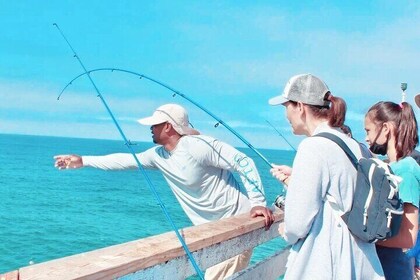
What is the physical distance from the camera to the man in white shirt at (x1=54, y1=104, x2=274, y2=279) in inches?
154

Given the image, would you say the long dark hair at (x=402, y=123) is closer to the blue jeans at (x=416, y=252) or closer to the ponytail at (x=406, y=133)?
the ponytail at (x=406, y=133)

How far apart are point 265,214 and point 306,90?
4.38ft

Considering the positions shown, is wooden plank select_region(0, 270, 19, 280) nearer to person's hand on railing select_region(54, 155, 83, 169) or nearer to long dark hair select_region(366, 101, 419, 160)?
long dark hair select_region(366, 101, 419, 160)

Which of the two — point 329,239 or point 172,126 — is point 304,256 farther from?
point 172,126

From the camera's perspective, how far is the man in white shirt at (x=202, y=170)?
3.91m

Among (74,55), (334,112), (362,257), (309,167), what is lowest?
(362,257)

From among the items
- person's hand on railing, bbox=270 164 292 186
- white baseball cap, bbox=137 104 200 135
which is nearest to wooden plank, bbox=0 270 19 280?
person's hand on railing, bbox=270 164 292 186

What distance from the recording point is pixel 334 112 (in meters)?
2.53

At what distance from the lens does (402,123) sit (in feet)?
9.61

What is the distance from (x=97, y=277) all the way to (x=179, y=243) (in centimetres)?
64

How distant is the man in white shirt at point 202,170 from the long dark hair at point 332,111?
4.35 feet

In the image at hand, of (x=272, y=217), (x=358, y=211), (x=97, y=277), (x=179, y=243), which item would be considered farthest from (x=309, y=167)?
(x=272, y=217)

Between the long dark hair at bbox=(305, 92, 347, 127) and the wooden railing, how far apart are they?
80 centimetres

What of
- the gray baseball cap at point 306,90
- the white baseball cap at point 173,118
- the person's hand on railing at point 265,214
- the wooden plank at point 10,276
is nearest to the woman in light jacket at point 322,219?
the gray baseball cap at point 306,90
